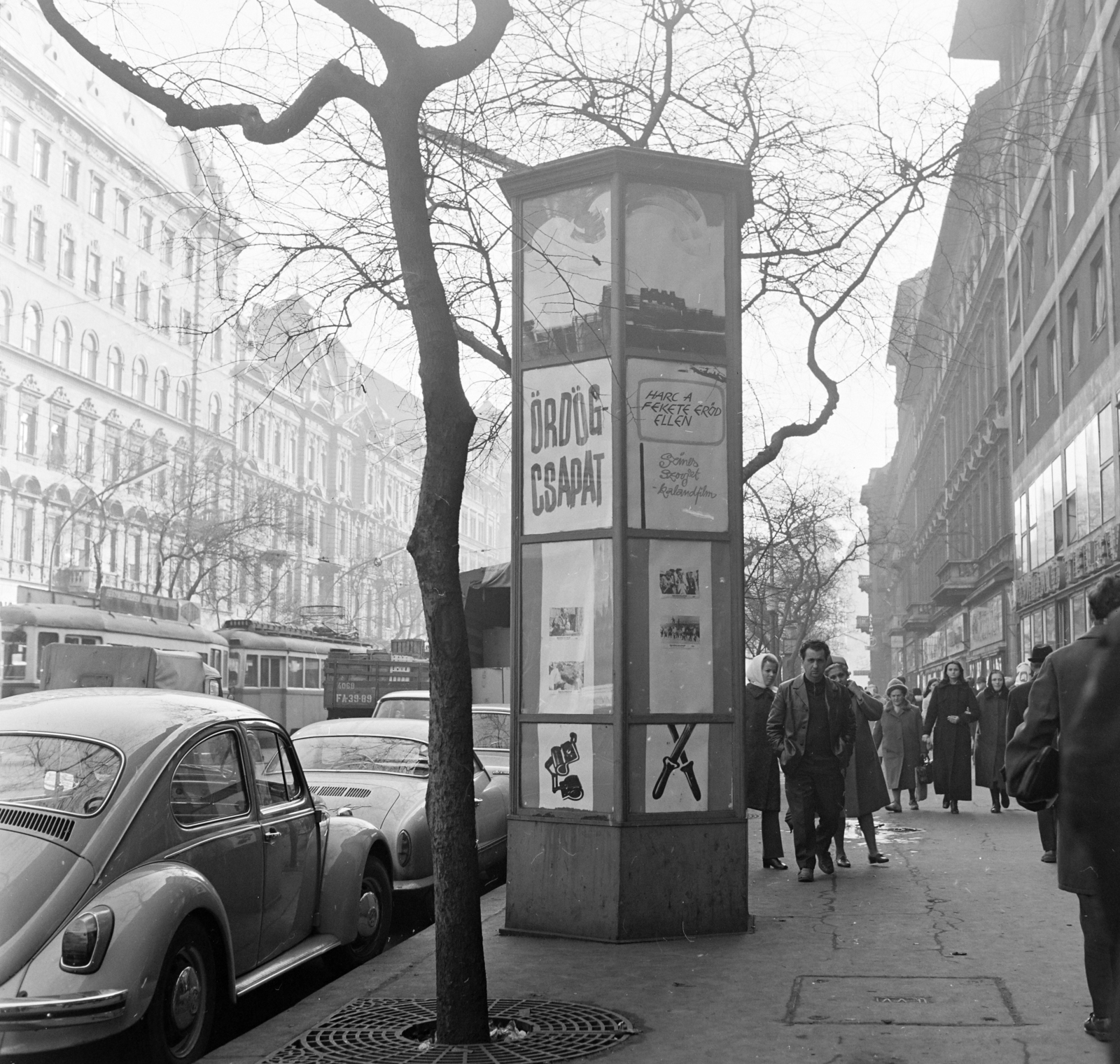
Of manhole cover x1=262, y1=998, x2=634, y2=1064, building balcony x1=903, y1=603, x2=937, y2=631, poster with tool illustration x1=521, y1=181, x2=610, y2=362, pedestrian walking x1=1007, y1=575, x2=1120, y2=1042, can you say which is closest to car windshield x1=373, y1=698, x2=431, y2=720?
poster with tool illustration x1=521, y1=181, x2=610, y2=362

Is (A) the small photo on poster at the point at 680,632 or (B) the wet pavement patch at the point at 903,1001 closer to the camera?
(B) the wet pavement patch at the point at 903,1001

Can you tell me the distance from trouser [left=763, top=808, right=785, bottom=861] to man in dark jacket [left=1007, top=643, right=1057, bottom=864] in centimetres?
208

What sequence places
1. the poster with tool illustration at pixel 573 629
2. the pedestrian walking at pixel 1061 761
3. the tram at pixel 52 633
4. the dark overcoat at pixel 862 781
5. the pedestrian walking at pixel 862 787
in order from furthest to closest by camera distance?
the tram at pixel 52 633, the dark overcoat at pixel 862 781, the pedestrian walking at pixel 862 787, the poster with tool illustration at pixel 573 629, the pedestrian walking at pixel 1061 761

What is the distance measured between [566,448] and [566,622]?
1.06 metres

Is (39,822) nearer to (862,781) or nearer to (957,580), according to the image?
(862,781)

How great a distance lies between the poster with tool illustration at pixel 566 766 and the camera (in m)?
8.38

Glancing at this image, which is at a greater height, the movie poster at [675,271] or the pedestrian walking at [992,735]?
the movie poster at [675,271]

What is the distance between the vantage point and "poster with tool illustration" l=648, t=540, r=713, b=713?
8.46 metres

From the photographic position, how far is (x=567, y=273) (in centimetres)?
885

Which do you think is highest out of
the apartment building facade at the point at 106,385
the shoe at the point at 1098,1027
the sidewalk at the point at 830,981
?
the apartment building facade at the point at 106,385

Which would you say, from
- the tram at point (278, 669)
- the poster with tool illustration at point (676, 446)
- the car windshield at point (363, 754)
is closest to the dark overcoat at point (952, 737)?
the car windshield at point (363, 754)

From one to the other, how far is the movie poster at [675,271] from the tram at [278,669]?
26743 millimetres

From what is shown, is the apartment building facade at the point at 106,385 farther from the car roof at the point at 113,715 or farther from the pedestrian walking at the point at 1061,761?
the pedestrian walking at the point at 1061,761

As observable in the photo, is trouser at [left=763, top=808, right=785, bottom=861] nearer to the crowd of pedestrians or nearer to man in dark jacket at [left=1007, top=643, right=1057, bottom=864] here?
the crowd of pedestrians
